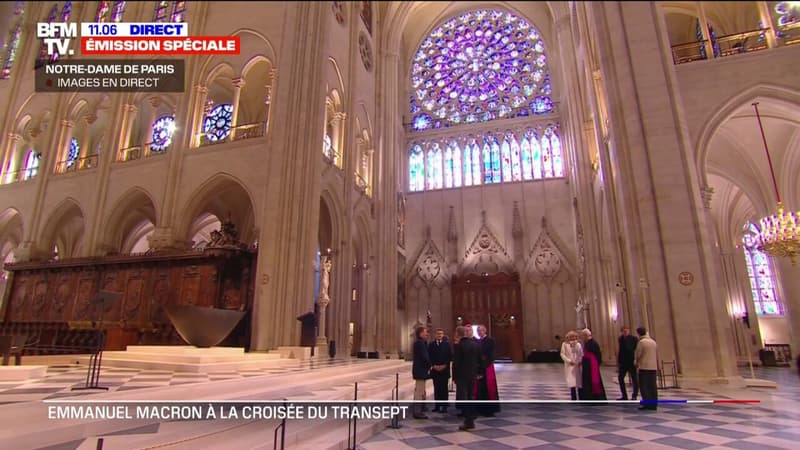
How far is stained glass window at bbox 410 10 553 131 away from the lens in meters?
25.5

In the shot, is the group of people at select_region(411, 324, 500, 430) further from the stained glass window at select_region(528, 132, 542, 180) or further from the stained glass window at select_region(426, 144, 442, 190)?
the stained glass window at select_region(426, 144, 442, 190)

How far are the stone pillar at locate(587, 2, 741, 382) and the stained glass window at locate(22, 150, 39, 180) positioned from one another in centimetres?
1491

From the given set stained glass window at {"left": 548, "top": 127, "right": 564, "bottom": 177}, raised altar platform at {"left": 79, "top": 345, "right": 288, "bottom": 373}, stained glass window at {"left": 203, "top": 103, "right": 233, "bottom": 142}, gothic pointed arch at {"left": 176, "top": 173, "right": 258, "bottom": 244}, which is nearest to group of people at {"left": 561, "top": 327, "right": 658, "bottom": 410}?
raised altar platform at {"left": 79, "top": 345, "right": 288, "bottom": 373}

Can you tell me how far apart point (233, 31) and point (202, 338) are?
42.4 feet

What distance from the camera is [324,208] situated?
1636cm

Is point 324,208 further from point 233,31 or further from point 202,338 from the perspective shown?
point 202,338

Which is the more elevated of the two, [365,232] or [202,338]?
[365,232]

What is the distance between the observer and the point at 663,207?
8727 mm

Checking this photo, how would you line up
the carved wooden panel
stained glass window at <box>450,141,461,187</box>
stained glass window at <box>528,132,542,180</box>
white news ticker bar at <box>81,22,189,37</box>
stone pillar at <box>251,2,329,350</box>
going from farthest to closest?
stained glass window at <box>450,141,461,187</box>
stained glass window at <box>528,132,542,180</box>
the carved wooden panel
stone pillar at <box>251,2,329,350</box>
white news ticker bar at <box>81,22,189,37</box>

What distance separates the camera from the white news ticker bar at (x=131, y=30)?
11.1 meters

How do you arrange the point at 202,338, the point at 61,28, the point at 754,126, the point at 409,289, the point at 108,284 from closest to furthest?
the point at 202,338 < the point at 61,28 < the point at 754,126 < the point at 108,284 < the point at 409,289

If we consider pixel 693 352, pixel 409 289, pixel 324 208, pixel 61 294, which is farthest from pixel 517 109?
pixel 61 294

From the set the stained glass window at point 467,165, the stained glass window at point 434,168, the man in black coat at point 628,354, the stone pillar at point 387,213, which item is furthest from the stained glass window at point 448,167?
the man in black coat at point 628,354

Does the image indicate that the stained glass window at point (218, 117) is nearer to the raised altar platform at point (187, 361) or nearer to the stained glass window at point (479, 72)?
the stained glass window at point (479, 72)
